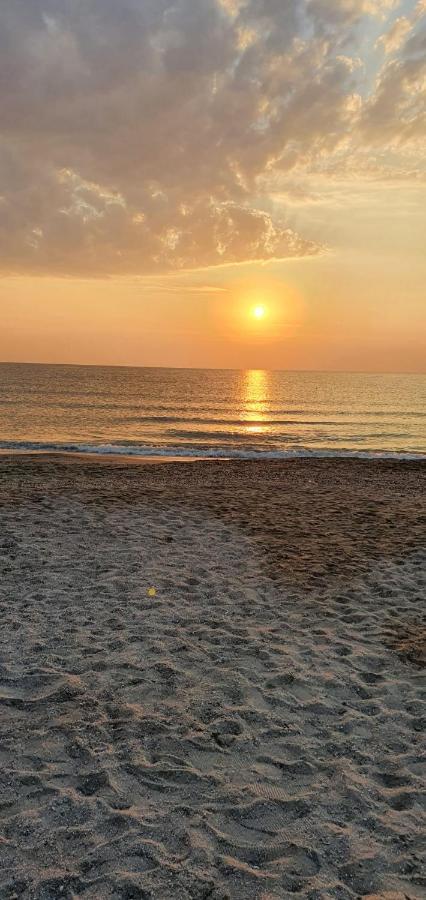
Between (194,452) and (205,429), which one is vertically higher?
(205,429)

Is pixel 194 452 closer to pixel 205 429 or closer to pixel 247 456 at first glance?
pixel 247 456

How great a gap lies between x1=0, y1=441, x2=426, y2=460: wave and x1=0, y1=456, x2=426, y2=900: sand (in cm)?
1601

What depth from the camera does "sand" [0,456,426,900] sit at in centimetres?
331

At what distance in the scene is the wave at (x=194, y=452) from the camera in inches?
1038

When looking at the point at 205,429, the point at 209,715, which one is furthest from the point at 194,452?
the point at 209,715

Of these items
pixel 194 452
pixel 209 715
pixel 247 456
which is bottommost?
pixel 247 456

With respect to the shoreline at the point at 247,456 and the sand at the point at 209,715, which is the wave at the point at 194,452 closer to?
the shoreline at the point at 247,456

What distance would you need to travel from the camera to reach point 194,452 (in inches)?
1065

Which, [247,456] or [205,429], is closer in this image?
[247,456]

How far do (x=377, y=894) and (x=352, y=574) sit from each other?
5.64 metres

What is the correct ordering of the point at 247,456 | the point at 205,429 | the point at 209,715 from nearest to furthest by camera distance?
the point at 209,715
the point at 247,456
the point at 205,429

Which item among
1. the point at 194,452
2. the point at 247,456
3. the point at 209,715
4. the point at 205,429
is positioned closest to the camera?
the point at 209,715

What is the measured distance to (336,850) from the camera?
3.43 meters

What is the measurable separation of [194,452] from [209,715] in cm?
2238
